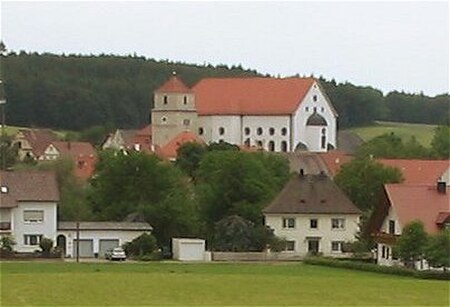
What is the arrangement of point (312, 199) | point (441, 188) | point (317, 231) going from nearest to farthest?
point (441, 188), point (317, 231), point (312, 199)

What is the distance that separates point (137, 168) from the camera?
6081 centimetres

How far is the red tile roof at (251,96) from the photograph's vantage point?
123312mm

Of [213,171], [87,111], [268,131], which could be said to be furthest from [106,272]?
[87,111]

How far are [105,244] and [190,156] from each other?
108ft

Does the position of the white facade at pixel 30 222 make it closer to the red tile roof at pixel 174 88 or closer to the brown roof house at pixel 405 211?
the brown roof house at pixel 405 211

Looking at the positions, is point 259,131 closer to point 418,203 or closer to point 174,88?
point 174,88

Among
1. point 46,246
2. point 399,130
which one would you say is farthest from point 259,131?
point 46,246

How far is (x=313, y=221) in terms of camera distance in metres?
60.9

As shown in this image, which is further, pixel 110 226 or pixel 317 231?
pixel 317 231

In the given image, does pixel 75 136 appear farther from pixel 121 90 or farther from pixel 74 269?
pixel 74 269

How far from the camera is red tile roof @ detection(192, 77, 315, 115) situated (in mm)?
123312

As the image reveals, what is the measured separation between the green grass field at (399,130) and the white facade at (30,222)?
94511mm

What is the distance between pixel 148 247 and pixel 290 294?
2394cm

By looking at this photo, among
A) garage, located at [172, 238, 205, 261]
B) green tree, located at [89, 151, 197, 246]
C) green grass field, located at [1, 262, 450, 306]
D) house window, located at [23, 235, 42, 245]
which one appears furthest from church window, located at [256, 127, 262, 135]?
green grass field, located at [1, 262, 450, 306]
